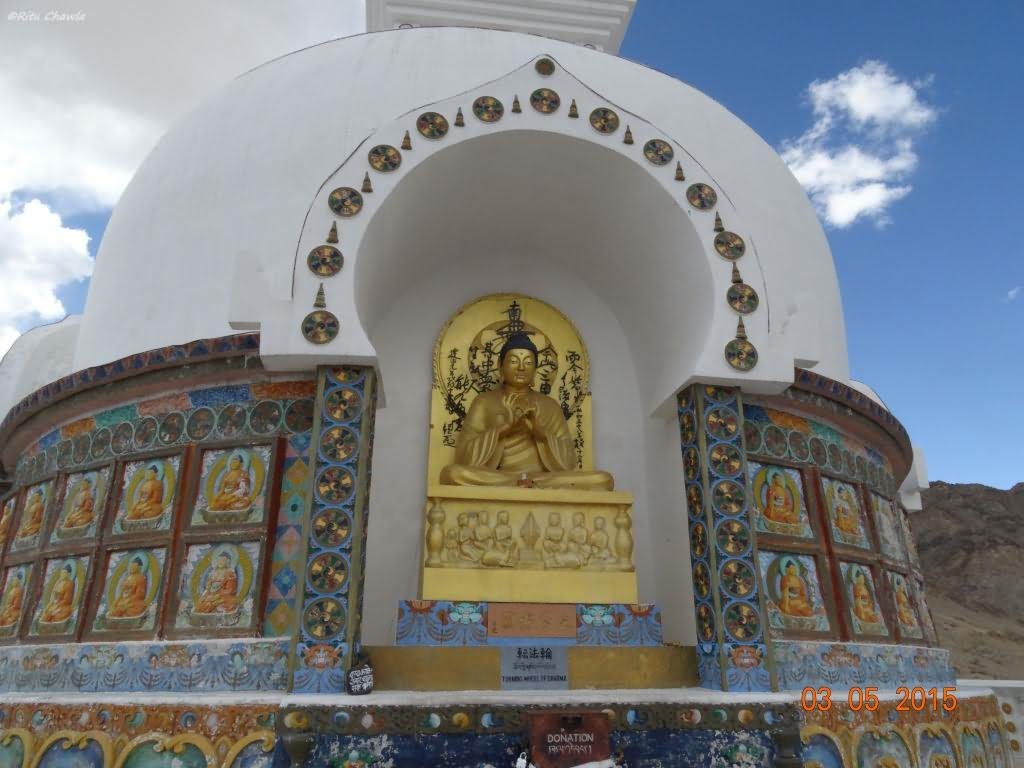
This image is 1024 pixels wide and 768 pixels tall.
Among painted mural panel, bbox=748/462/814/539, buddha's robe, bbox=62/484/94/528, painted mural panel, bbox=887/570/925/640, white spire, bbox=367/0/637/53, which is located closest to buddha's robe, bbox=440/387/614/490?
painted mural panel, bbox=748/462/814/539

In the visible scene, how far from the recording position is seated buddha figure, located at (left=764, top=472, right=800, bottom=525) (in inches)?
233

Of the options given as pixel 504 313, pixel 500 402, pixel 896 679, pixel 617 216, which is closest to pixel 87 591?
pixel 500 402

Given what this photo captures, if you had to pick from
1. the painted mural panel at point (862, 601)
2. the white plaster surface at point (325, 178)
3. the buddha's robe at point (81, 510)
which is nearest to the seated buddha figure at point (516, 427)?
the white plaster surface at point (325, 178)

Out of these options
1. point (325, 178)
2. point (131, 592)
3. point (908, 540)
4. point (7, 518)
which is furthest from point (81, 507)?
point (908, 540)

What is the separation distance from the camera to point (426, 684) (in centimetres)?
471

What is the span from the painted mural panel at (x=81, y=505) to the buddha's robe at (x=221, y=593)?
122 cm

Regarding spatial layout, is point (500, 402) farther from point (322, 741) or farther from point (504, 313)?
point (322, 741)

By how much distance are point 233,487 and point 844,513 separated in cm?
486

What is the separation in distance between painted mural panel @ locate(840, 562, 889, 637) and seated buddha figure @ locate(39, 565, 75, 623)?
5.85 m

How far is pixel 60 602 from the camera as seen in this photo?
18.7 feet

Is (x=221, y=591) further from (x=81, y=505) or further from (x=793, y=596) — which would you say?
(x=793, y=596)

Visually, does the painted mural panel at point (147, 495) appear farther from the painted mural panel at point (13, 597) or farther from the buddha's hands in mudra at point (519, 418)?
the buddha's hands in mudra at point (519, 418)

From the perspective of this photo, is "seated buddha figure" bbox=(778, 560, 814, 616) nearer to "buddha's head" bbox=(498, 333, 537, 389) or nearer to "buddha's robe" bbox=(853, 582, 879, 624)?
"buddha's robe" bbox=(853, 582, 879, 624)
